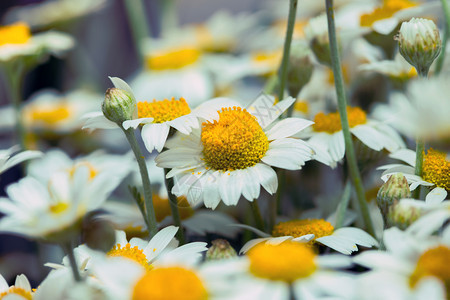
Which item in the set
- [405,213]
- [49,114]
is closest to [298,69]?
[405,213]

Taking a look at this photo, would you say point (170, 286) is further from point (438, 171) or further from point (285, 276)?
point (438, 171)

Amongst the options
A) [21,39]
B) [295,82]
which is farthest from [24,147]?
[295,82]

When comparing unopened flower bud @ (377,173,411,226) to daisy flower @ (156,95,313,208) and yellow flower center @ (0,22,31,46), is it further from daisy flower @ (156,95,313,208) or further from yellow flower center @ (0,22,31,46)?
yellow flower center @ (0,22,31,46)

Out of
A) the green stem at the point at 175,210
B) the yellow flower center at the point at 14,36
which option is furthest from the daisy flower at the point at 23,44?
the green stem at the point at 175,210

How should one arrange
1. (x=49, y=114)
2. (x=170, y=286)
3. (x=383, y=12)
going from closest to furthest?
(x=170, y=286), (x=383, y=12), (x=49, y=114)

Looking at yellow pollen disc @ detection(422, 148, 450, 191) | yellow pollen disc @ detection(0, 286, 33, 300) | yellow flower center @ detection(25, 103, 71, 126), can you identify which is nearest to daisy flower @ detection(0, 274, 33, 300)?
yellow pollen disc @ detection(0, 286, 33, 300)

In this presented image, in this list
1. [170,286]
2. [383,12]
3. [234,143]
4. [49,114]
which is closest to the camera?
[170,286]
